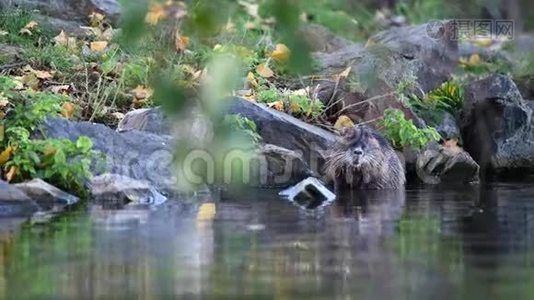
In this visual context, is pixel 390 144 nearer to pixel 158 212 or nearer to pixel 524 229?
pixel 158 212

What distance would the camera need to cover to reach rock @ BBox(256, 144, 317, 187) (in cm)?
999

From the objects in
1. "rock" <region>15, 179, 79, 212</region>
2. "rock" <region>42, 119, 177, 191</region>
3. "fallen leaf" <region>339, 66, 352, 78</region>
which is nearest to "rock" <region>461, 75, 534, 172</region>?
"fallen leaf" <region>339, 66, 352, 78</region>

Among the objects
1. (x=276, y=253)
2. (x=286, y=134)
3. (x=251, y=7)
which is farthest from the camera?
(x=286, y=134)

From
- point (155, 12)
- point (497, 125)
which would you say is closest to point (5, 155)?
point (497, 125)

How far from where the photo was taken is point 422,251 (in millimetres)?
5660

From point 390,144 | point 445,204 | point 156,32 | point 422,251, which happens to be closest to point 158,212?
point 445,204

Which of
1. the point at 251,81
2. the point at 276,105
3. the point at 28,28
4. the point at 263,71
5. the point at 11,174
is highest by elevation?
the point at 28,28

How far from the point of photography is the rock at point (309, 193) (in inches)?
346

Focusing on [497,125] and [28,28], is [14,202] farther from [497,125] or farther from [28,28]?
[497,125]

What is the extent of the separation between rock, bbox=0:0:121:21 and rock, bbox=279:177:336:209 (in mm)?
4850

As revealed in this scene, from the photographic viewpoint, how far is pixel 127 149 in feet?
31.1

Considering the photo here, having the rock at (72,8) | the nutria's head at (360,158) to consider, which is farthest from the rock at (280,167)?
the rock at (72,8)

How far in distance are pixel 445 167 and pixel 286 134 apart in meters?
1.45

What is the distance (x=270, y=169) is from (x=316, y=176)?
50 centimetres
